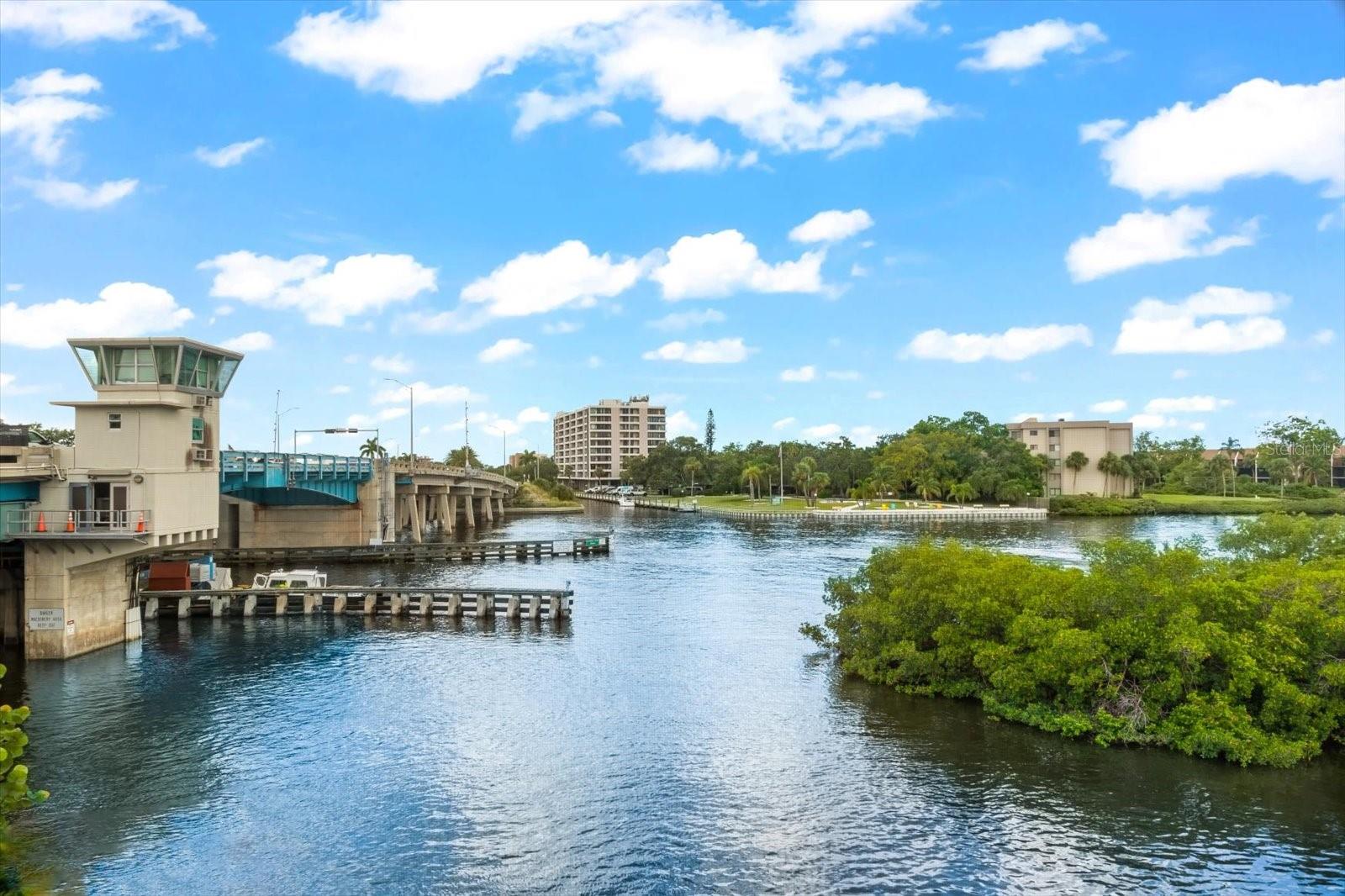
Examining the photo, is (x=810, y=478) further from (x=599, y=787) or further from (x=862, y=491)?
(x=599, y=787)

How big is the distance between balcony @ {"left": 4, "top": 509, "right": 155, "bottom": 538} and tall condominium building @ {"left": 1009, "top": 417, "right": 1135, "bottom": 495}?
160775mm

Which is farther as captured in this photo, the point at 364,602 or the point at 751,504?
the point at 751,504

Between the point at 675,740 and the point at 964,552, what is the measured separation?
16.3 meters

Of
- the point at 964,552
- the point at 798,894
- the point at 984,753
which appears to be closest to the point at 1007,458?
the point at 964,552

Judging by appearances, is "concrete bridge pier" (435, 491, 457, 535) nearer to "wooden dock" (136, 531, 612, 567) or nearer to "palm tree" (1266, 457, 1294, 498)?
"wooden dock" (136, 531, 612, 567)

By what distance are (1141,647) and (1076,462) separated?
15163 centimetres

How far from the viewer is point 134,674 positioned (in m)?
38.2

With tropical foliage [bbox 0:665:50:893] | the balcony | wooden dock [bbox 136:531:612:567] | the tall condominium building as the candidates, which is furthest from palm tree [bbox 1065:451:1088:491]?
tropical foliage [bbox 0:665:50:893]

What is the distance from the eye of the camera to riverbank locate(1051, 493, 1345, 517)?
142m

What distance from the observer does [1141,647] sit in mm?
29484

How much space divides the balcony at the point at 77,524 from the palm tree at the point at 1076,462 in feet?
530

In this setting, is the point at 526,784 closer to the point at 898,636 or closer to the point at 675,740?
the point at 675,740

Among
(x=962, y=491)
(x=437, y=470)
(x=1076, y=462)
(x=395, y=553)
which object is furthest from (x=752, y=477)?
(x=395, y=553)

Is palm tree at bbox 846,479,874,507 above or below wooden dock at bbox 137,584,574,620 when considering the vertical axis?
above
